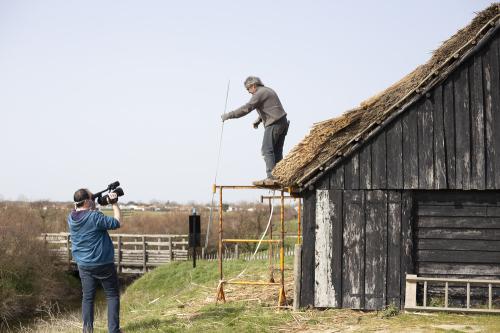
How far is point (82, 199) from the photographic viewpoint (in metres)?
8.95

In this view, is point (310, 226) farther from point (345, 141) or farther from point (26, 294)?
point (26, 294)

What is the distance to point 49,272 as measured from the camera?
30.7m

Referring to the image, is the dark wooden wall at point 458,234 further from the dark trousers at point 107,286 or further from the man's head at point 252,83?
the dark trousers at point 107,286

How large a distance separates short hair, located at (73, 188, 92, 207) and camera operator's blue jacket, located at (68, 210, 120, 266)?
0.45 feet

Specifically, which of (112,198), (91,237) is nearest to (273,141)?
(112,198)

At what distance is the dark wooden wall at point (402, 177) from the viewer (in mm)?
10547

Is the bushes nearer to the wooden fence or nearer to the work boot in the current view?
the wooden fence

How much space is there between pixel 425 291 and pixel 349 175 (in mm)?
2198

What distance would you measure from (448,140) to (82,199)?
5.82 meters

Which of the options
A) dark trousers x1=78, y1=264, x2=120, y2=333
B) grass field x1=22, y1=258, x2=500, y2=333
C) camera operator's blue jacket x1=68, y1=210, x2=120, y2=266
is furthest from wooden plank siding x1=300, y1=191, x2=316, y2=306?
camera operator's blue jacket x1=68, y1=210, x2=120, y2=266

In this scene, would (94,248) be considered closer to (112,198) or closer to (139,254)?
(112,198)

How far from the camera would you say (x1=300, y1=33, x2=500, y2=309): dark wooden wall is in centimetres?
1055

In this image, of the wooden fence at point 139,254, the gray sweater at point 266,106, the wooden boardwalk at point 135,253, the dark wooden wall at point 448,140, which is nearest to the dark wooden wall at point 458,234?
the dark wooden wall at point 448,140

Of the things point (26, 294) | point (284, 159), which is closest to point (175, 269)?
point (26, 294)
